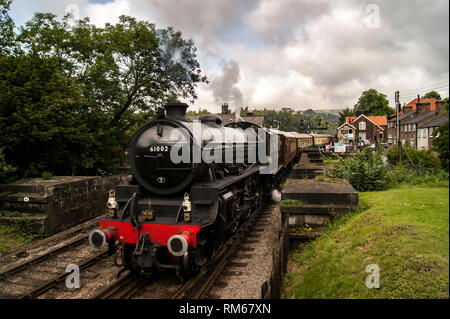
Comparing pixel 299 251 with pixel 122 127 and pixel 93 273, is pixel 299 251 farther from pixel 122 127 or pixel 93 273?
pixel 122 127

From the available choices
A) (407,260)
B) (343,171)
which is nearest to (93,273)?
(407,260)

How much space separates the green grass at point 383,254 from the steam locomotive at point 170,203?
73.9 inches

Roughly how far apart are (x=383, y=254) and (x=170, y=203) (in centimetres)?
403

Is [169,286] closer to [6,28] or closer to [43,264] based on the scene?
[43,264]

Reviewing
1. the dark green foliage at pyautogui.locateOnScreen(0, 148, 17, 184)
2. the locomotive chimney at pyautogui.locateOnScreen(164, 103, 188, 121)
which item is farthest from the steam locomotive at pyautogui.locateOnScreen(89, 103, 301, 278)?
the dark green foliage at pyautogui.locateOnScreen(0, 148, 17, 184)

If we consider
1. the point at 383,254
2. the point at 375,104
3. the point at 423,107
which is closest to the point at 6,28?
the point at 383,254

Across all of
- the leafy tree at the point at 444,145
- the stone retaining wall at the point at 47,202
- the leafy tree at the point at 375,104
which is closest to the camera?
the leafy tree at the point at 444,145

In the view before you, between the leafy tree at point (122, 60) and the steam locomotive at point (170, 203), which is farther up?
the leafy tree at point (122, 60)

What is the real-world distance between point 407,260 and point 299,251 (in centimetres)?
262

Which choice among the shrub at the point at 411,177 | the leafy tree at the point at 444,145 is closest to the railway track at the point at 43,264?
the leafy tree at the point at 444,145

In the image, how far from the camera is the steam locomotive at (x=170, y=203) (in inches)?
226

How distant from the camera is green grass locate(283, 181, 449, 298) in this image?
422cm

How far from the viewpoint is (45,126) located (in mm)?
11148

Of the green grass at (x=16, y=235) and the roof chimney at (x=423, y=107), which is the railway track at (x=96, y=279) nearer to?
the green grass at (x=16, y=235)
